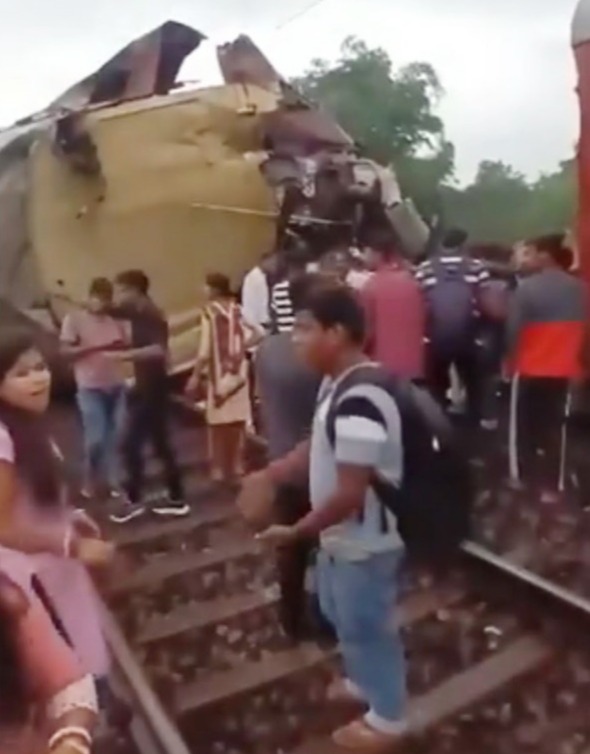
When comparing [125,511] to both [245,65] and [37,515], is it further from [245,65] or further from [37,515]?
[37,515]

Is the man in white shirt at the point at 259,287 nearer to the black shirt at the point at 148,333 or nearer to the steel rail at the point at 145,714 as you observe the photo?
the black shirt at the point at 148,333

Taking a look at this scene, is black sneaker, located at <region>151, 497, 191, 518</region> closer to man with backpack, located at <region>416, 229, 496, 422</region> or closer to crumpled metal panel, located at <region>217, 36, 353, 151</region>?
man with backpack, located at <region>416, 229, 496, 422</region>

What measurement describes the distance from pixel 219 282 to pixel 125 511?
847mm

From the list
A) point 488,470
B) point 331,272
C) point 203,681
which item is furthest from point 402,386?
point 488,470

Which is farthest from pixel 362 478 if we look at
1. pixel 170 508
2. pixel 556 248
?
pixel 170 508

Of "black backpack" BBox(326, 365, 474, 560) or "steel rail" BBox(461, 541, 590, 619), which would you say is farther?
"steel rail" BBox(461, 541, 590, 619)

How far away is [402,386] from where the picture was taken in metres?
2.36

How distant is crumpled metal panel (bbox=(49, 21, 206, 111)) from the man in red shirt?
38 cm

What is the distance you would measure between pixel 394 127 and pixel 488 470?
117 centimetres

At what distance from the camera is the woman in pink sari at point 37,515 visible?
191 cm

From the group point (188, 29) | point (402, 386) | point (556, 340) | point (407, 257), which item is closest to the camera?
point (188, 29)

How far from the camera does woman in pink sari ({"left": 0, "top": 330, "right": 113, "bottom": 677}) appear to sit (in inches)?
75.2

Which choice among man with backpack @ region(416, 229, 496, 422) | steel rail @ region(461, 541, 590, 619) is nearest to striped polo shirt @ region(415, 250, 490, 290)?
man with backpack @ region(416, 229, 496, 422)

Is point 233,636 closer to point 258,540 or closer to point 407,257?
point 258,540
